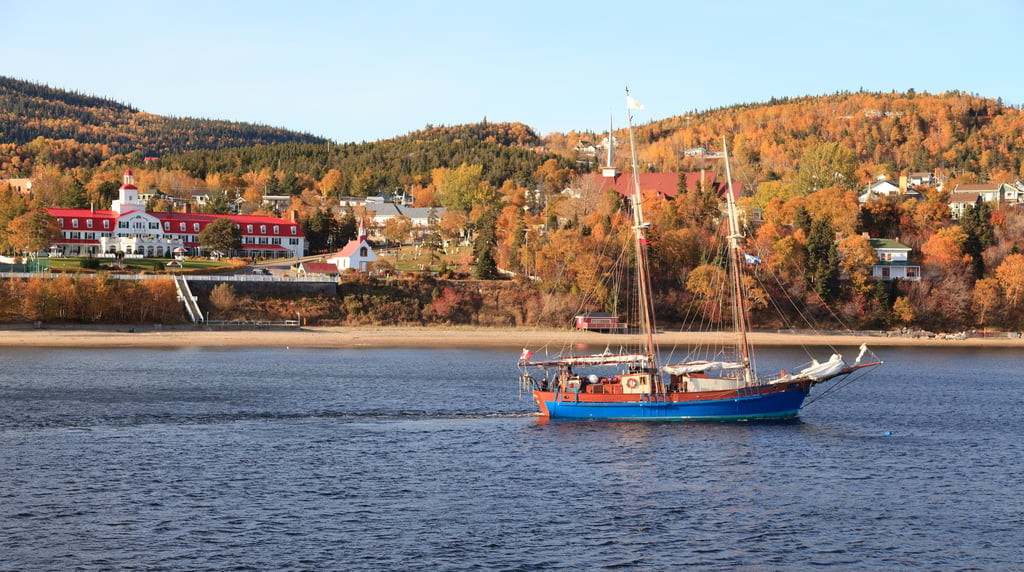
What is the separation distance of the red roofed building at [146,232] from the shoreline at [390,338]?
42.1 m

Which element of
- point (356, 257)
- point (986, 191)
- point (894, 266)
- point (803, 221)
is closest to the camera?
point (356, 257)

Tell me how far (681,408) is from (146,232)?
364ft

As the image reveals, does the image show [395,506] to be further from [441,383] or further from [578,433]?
[441,383]

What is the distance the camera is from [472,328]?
394ft

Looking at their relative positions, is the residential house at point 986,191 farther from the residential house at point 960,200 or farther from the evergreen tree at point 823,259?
the evergreen tree at point 823,259

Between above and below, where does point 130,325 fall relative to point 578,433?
above

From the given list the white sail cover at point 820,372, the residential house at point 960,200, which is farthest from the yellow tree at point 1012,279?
the white sail cover at point 820,372

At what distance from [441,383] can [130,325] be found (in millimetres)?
47762

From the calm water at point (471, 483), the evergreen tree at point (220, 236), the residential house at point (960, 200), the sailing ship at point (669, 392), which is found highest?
the residential house at point (960, 200)

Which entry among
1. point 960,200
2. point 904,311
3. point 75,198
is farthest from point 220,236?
point 960,200

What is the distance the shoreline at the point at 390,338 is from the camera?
100m

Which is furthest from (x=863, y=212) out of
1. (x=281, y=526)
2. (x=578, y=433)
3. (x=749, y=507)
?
(x=281, y=526)

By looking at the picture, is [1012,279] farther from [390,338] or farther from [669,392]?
[669,392]

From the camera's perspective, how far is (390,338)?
11238cm
